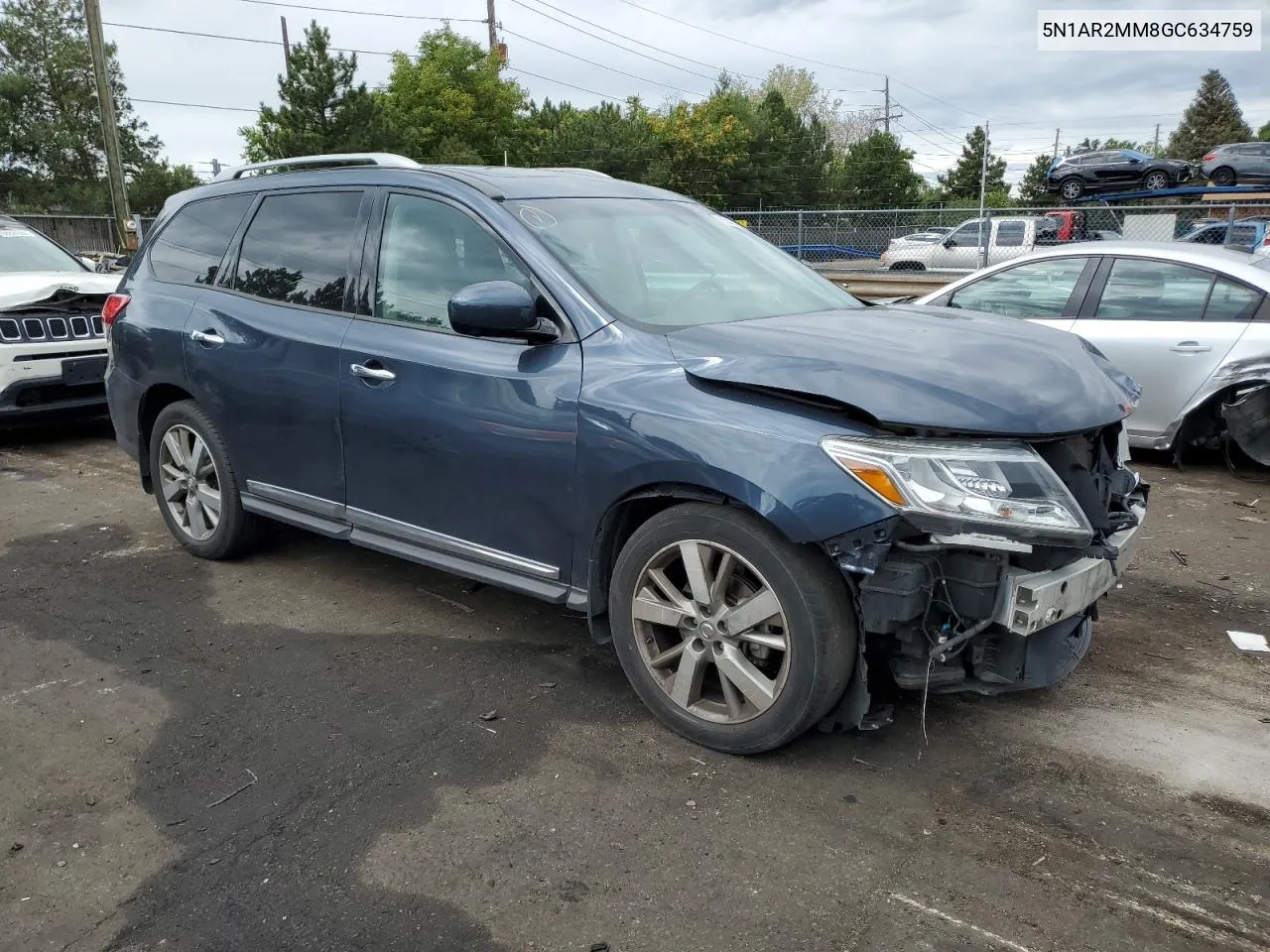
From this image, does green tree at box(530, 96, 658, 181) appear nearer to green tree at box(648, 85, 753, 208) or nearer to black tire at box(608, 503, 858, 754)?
green tree at box(648, 85, 753, 208)

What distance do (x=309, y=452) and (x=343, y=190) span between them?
3.74 ft

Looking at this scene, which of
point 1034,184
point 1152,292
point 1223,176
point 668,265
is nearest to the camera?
point 668,265

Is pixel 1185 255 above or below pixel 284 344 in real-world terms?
above

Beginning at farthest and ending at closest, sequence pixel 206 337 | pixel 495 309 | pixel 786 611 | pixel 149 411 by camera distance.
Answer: pixel 149 411, pixel 206 337, pixel 495 309, pixel 786 611

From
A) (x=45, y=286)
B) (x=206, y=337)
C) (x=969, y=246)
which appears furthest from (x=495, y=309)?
(x=969, y=246)

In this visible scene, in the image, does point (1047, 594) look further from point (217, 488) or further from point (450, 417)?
point (217, 488)

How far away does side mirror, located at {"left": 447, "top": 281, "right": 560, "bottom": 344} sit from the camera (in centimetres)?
324

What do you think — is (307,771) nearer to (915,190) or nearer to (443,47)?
(443,47)

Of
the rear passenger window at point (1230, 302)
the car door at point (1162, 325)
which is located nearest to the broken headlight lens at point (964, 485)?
the car door at point (1162, 325)

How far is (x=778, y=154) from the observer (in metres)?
57.4

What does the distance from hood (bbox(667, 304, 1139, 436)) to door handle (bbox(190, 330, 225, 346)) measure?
2432 millimetres

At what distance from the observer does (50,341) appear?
7535mm

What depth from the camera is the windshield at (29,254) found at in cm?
833

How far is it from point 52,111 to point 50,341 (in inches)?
2274
